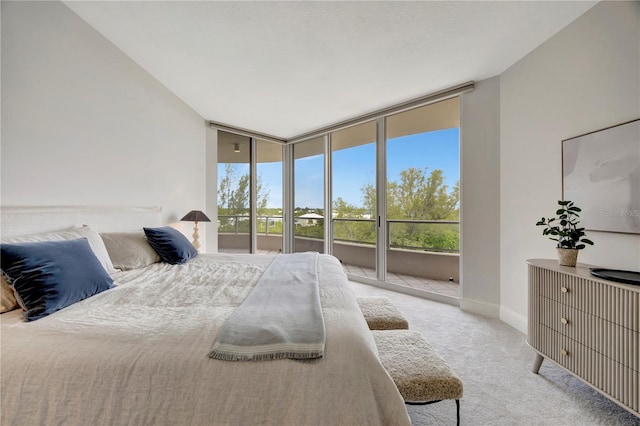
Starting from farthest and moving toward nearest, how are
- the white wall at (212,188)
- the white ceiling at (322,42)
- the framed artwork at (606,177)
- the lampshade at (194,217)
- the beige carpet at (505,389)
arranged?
the white wall at (212,188), the lampshade at (194,217), the white ceiling at (322,42), the framed artwork at (606,177), the beige carpet at (505,389)

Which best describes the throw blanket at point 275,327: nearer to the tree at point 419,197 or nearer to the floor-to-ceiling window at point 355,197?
the tree at point 419,197

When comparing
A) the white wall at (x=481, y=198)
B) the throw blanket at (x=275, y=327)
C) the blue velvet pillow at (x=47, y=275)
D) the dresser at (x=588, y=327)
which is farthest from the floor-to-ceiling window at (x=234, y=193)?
the dresser at (x=588, y=327)

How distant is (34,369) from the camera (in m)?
0.90

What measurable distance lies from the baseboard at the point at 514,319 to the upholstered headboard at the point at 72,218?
4002mm

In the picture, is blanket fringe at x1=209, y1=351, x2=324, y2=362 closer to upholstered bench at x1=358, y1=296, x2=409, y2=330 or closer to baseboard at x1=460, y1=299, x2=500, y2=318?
upholstered bench at x1=358, y1=296, x2=409, y2=330

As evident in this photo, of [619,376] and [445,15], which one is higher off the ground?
[445,15]

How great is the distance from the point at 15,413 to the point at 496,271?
357cm

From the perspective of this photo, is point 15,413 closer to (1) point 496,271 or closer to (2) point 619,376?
(2) point 619,376

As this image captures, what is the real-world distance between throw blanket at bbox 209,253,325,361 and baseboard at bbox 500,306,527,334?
225 cm

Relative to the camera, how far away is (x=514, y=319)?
262 cm

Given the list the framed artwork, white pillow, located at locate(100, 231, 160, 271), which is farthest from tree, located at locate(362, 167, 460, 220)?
white pillow, located at locate(100, 231, 160, 271)

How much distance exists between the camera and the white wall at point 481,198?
9.40ft

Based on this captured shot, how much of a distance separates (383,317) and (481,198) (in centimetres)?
204

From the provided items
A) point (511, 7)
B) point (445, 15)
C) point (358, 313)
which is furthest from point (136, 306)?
point (511, 7)
